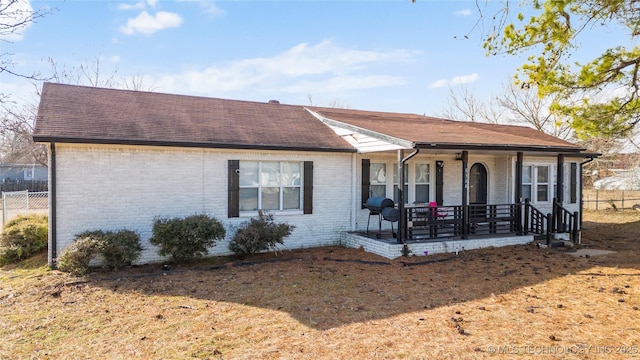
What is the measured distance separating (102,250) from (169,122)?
366 cm

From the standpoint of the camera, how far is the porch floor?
964 cm

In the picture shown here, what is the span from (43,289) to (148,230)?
236cm

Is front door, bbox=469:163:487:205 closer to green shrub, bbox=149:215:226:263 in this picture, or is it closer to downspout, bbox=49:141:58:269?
green shrub, bbox=149:215:226:263

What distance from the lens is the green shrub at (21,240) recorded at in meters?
9.32

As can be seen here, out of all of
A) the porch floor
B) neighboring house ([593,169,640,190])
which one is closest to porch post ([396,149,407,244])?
the porch floor

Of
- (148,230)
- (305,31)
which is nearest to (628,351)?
(148,230)

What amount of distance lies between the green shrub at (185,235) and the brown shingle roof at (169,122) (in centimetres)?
177

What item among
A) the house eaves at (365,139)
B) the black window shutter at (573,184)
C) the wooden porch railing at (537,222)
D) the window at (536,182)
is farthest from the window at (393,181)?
the black window shutter at (573,184)

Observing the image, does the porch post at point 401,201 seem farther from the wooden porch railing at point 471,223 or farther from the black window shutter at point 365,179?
the black window shutter at point 365,179

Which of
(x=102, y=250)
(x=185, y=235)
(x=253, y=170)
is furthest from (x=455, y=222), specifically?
(x=102, y=250)

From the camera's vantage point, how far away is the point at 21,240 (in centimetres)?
950

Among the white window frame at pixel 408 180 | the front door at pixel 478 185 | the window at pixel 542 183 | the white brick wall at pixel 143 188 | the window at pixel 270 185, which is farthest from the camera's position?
the window at pixel 542 183

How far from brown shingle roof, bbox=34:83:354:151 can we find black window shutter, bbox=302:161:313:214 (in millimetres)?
572

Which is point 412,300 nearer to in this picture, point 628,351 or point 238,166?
point 628,351
